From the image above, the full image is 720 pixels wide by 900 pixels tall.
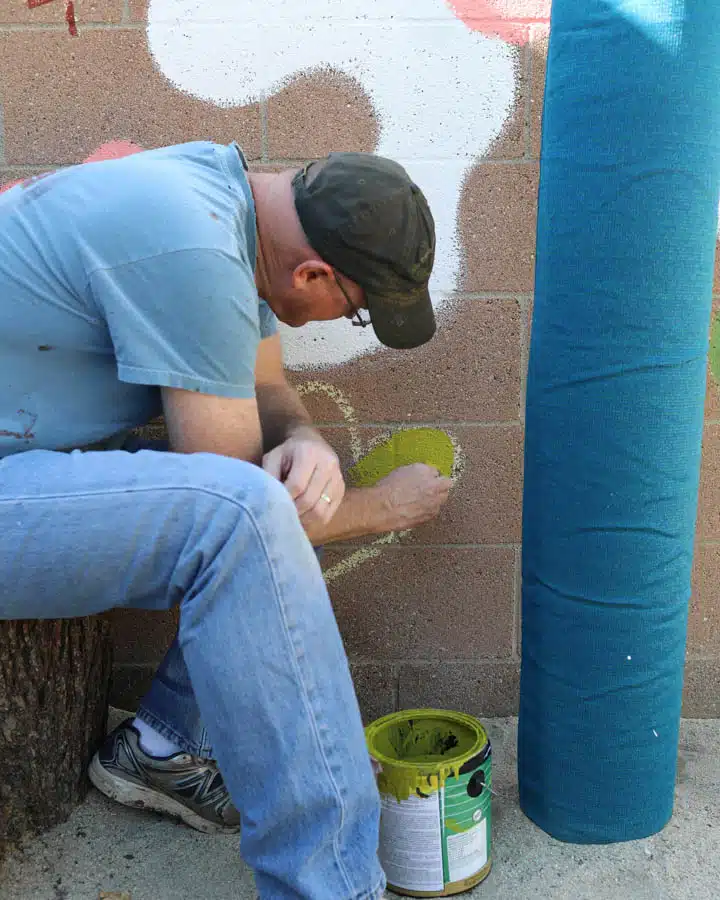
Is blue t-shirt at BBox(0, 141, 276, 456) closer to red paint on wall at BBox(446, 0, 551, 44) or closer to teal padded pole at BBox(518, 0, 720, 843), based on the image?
teal padded pole at BBox(518, 0, 720, 843)

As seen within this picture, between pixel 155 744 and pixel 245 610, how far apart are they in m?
0.74

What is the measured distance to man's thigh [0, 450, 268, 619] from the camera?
4.29 ft

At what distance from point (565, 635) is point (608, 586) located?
131 mm

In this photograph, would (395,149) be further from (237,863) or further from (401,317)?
(237,863)

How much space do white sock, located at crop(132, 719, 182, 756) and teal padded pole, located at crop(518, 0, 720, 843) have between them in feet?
2.41

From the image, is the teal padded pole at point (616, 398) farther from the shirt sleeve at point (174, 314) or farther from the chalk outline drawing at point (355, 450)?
the shirt sleeve at point (174, 314)

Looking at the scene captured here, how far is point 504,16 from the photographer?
2076mm

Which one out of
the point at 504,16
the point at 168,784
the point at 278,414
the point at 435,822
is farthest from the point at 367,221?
the point at 168,784

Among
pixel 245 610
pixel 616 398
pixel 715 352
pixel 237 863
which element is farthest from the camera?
pixel 715 352

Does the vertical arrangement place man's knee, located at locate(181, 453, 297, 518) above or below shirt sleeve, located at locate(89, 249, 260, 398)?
below

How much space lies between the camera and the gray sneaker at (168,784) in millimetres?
1848

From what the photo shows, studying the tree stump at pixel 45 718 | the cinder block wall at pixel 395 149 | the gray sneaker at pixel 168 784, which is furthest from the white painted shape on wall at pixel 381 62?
the gray sneaker at pixel 168 784

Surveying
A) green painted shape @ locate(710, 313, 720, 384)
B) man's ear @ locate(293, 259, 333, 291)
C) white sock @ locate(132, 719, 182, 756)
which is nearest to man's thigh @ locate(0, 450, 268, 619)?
man's ear @ locate(293, 259, 333, 291)

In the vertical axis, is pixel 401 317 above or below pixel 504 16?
below
